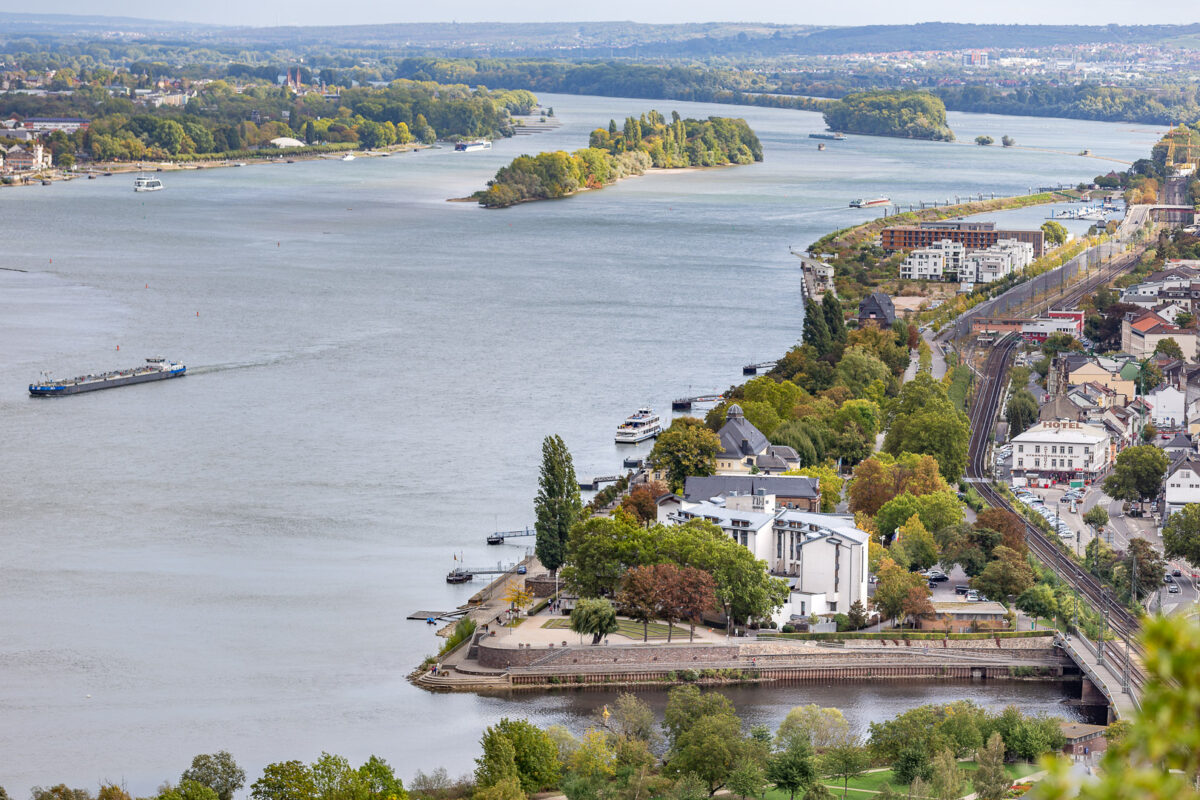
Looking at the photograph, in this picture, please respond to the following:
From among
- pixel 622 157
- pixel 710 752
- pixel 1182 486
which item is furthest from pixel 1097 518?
pixel 622 157

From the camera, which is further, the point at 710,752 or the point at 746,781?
the point at 710,752

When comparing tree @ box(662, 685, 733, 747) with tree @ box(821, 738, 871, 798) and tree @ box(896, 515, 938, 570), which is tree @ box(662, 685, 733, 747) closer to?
tree @ box(821, 738, 871, 798)

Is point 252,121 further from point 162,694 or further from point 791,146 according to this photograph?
point 162,694

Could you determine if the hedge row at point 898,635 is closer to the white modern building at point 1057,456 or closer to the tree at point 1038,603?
the tree at point 1038,603

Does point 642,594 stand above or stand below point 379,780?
below

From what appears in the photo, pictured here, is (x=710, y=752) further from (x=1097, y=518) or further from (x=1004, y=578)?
(x=1097, y=518)

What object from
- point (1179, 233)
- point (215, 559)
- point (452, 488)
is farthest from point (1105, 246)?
point (215, 559)
